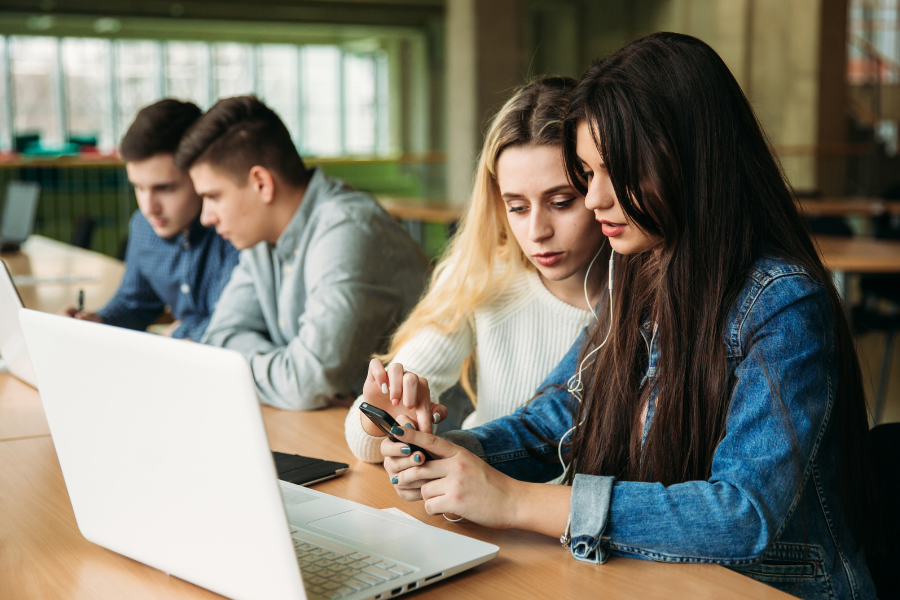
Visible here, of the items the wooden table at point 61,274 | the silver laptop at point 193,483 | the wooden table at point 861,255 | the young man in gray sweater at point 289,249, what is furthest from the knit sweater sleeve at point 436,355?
the wooden table at point 861,255

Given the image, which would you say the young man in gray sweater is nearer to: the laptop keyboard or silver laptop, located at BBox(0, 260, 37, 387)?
silver laptop, located at BBox(0, 260, 37, 387)

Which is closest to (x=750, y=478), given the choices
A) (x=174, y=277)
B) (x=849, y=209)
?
(x=174, y=277)

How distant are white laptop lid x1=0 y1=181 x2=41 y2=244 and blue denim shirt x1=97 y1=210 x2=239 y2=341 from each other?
2277 millimetres

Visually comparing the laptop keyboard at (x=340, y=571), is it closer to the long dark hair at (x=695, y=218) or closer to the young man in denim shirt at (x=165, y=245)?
the long dark hair at (x=695, y=218)

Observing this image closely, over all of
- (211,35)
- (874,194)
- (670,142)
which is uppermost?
(211,35)

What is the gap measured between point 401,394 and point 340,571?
0.34 meters

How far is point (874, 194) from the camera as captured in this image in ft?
31.1

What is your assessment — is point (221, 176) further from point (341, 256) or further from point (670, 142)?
point (670, 142)

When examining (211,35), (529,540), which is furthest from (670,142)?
(211,35)

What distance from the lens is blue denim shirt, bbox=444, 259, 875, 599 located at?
36.3 inches

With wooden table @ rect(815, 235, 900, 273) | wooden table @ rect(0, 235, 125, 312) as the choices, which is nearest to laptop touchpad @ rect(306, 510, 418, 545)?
wooden table @ rect(0, 235, 125, 312)

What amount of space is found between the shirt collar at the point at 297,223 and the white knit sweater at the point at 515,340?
0.65m

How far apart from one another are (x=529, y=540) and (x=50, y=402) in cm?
57

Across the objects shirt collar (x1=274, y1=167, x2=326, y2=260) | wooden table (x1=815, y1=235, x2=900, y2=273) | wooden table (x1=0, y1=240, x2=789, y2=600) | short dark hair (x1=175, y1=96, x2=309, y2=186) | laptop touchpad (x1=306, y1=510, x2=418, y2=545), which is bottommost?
wooden table (x1=815, y1=235, x2=900, y2=273)
